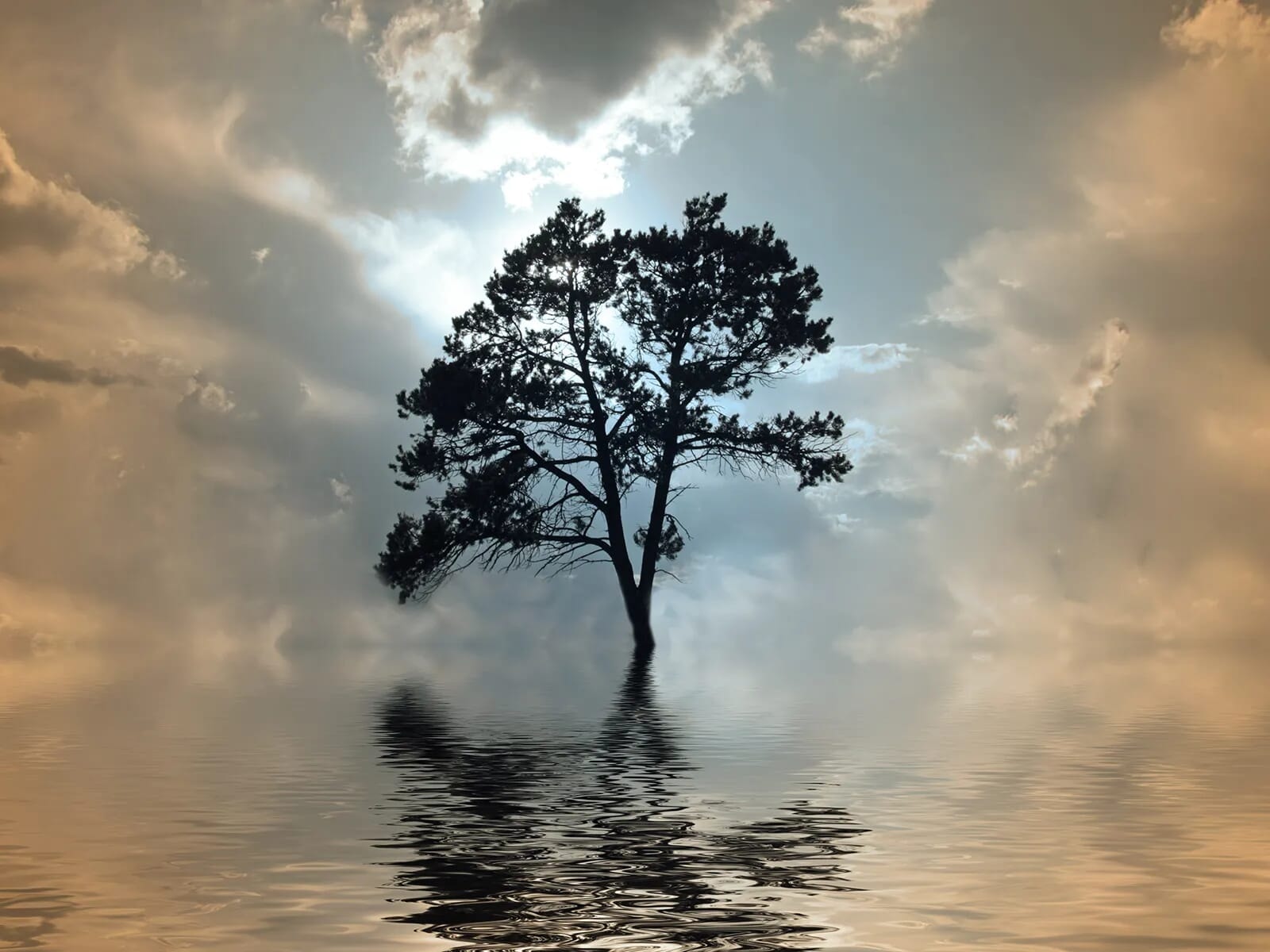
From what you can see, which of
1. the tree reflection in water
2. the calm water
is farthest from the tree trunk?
the tree reflection in water

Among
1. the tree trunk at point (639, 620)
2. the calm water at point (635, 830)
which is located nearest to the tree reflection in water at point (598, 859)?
the calm water at point (635, 830)

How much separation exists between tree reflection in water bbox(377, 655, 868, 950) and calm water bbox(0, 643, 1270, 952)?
31mm

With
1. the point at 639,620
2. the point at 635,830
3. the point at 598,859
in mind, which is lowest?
the point at 598,859

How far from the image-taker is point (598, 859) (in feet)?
24.9

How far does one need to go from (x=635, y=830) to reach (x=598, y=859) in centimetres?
112

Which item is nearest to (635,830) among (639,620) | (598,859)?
(598,859)

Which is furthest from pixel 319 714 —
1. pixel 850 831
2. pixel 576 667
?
pixel 576 667

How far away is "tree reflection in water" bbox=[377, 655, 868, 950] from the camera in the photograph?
586 cm

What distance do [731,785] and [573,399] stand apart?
2624cm

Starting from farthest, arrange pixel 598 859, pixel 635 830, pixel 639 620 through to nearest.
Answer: pixel 639 620 → pixel 635 830 → pixel 598 859

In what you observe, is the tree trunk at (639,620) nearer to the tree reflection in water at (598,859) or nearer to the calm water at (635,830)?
the calm water at (635,830)

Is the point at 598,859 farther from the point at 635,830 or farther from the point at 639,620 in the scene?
the point at 639,620

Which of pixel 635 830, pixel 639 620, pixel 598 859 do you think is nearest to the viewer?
pixel 598 859

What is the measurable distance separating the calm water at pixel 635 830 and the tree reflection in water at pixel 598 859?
0.03 m
